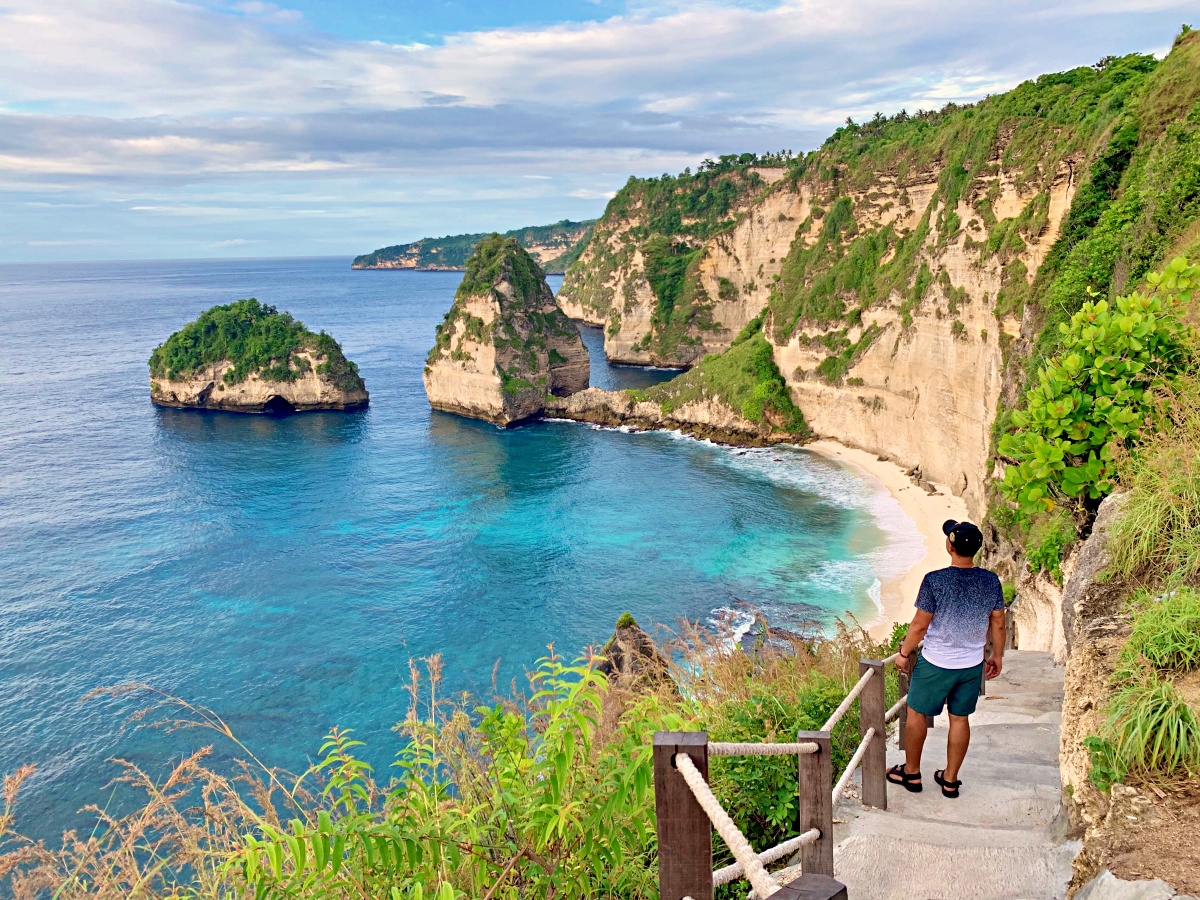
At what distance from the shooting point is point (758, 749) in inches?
152

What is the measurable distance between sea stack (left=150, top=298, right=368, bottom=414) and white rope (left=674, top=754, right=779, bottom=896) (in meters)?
72.9

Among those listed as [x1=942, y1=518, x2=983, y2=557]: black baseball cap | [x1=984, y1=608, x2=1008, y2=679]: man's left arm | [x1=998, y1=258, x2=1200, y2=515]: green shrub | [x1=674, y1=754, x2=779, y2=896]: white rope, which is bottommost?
[x1=984, y1=608, x2=1008, y2=679]: man's left arm

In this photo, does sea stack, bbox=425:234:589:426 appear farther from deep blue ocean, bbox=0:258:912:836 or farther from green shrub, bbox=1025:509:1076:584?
green shrub, bbox=1025:509:1076:584

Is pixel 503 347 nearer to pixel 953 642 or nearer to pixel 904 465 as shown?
pixel 904 465

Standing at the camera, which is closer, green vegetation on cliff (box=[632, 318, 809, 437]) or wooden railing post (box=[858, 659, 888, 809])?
wooden railing post (box=[858, 659, 888, 809])

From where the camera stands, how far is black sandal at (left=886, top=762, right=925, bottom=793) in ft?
20.8

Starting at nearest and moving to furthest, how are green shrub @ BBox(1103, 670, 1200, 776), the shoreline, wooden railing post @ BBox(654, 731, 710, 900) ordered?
1. wooden railing post @ BBox(654, 731, 710, 900)
2. green shrub @ BBox(1103, 670, 1200, 776)
3. the shoreline

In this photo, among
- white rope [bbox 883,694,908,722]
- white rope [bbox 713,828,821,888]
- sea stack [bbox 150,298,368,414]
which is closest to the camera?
white rope [bbox 713,828,821,888]

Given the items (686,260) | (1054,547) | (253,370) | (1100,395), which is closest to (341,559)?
(1054,547)

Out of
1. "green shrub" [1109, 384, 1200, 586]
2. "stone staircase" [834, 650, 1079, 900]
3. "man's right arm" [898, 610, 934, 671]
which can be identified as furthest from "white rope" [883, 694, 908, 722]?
"green shrub" [1109, 384, 1200, 586]

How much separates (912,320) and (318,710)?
3724 centimetres

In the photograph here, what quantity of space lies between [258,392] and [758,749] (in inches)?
2987

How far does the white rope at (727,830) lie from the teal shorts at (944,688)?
3.87m

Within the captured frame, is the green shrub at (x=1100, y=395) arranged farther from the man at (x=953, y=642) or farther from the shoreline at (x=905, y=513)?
the shoreline at (x=905, y=513)
